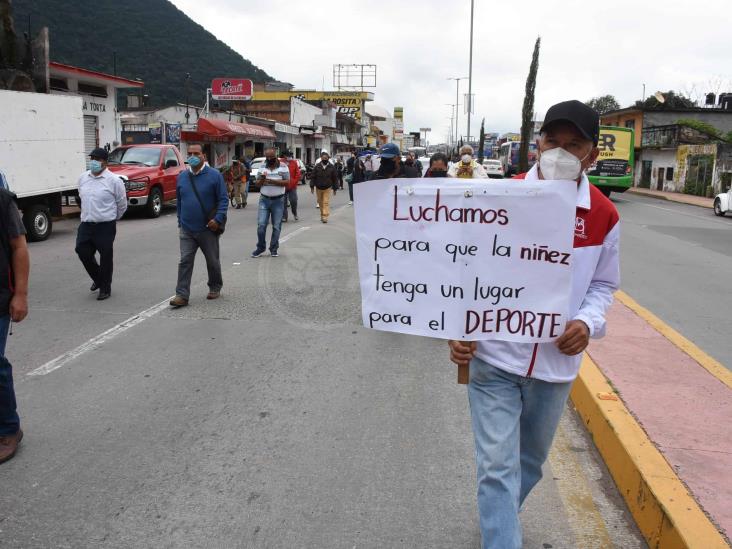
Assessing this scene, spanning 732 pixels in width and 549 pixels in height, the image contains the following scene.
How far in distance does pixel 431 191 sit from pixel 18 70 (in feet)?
53.0

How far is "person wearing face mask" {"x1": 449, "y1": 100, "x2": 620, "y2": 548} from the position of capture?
2.51 m

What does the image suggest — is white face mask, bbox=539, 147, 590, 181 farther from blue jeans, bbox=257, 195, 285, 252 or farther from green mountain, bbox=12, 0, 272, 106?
green mountain, bbox=12, 0, 272, 106

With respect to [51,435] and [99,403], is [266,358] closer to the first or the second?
[99,403]

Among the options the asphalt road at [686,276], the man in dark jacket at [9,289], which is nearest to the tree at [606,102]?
the asphalt road at [686,276]

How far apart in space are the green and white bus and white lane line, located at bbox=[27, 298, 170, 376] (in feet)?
77.3

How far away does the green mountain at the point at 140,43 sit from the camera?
63.5m

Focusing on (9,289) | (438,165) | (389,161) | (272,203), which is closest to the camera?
(9,289)

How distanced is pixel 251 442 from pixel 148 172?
1540cm

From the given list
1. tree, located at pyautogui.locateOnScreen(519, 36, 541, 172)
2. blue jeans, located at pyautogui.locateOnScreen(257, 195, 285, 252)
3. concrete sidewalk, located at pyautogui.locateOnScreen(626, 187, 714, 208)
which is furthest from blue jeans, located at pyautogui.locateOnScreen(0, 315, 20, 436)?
tree, located at pyautogui.locateOnScreen(519, 36, 541, 172)

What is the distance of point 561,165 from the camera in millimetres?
2561

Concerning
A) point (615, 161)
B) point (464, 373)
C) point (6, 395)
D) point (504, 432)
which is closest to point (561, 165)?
point (464, 373)

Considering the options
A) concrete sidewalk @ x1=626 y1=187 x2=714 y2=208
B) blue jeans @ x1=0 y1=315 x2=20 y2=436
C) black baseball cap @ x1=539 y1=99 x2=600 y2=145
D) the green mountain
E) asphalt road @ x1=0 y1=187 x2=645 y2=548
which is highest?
the green mountain

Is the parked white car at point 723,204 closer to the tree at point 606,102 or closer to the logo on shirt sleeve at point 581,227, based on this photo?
the logo on shirt sleeve at point 581,227

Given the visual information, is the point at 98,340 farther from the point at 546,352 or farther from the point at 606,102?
the point at 606,102
